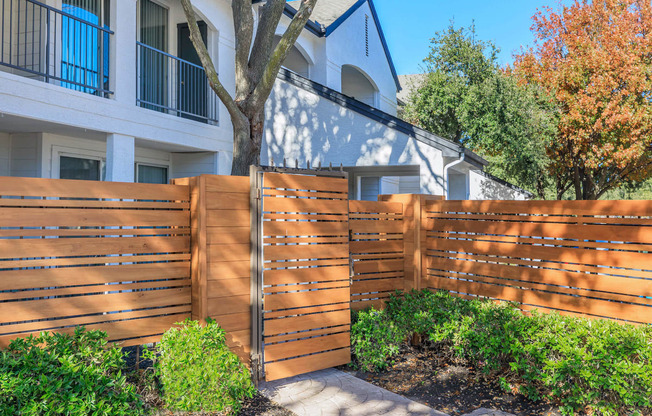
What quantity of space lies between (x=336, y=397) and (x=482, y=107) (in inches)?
496

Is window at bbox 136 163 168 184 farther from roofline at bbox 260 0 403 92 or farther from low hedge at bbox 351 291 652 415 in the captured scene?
low hedge at bbox 351 291 652 415

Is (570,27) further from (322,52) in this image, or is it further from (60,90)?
(60,90)

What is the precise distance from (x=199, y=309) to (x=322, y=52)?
1073cm

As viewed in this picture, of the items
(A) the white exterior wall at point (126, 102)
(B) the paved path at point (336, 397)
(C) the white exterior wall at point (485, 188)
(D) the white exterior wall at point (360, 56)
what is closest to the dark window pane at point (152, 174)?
(A) the white exterior wall at point (126, 102)

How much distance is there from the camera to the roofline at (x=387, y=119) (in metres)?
9.81

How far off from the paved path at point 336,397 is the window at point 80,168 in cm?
633

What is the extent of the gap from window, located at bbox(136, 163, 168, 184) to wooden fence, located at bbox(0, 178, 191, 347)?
6121 millimetres

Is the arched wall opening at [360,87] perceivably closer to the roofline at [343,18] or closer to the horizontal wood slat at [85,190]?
the roofline at [343,18]

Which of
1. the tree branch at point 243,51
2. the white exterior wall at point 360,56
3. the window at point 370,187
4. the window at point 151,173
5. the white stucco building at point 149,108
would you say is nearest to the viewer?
the tree branch at point 243,51

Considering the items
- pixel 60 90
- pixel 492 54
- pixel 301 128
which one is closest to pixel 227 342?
pixel 60 90

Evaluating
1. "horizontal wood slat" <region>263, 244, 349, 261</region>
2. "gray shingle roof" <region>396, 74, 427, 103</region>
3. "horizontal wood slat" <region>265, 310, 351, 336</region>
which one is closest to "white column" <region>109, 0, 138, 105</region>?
"horizontal wood slat" <region>263, 244, 349, 261</region>

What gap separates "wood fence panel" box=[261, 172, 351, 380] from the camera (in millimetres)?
5203

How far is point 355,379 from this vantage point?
211 inches

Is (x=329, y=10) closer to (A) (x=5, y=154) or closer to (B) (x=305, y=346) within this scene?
(A) (x=5, y=154)
